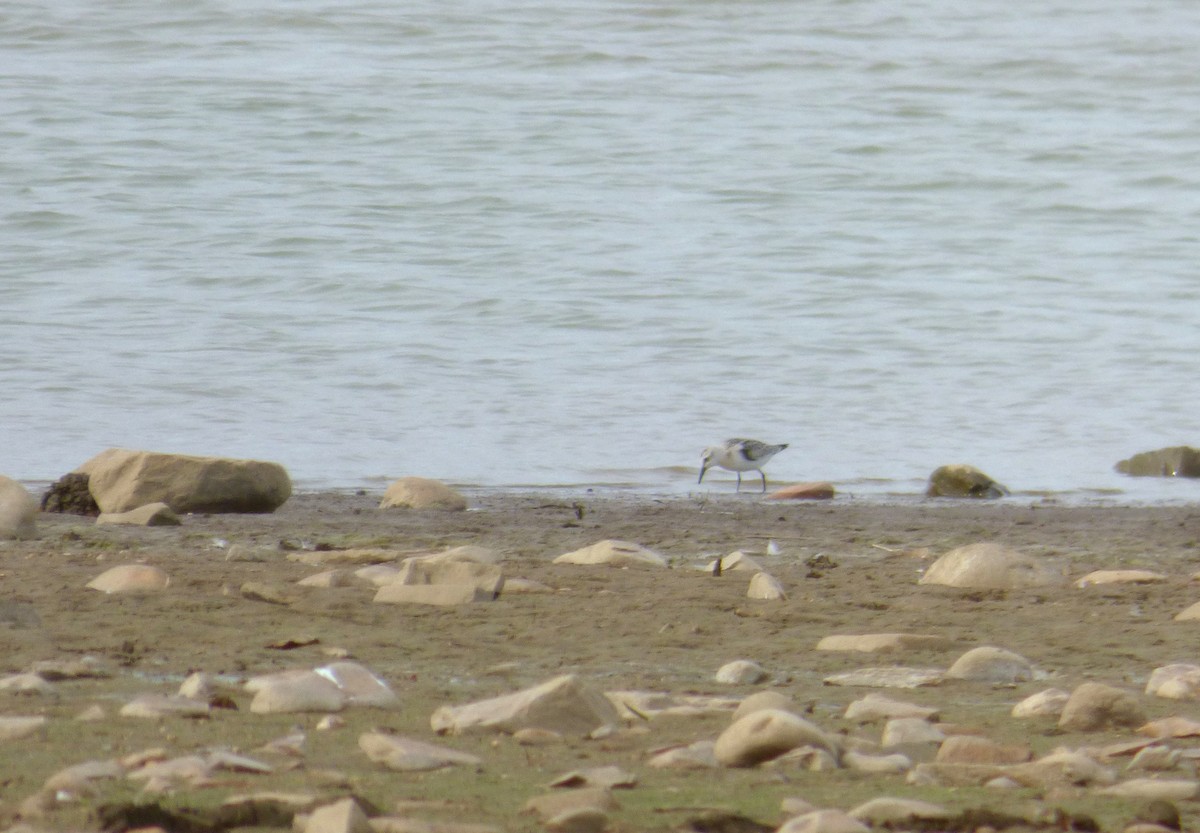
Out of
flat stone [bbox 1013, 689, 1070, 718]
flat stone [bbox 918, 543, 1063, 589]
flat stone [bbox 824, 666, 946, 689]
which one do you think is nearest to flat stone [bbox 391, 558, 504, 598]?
flat stone [bbox 824, 666, 946, 689]

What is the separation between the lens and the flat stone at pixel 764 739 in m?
2.87

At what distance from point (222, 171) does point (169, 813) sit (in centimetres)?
1270

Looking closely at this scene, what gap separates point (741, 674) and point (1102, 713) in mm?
723

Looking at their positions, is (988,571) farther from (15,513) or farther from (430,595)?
(15,513)

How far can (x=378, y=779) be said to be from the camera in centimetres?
271

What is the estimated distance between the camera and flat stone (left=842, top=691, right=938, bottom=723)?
328 cm

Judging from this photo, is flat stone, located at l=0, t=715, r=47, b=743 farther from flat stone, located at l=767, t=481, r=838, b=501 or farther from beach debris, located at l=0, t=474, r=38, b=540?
flat stone, located at l=767, t=481, r=838, b=501

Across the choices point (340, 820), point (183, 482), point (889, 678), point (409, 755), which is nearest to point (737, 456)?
point (183, 482)

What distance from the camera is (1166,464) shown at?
790 cm

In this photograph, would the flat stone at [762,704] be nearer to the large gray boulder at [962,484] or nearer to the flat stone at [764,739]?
the flat stone at [764,739]

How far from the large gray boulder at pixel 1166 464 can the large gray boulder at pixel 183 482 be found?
11.7ft

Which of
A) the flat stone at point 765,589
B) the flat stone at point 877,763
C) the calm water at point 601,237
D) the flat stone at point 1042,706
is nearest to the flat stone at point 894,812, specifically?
the flat stone at point 877,763

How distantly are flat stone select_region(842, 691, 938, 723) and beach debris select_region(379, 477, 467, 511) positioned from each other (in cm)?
337

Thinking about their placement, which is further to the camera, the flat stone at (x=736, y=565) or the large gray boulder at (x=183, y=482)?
the large gray boulder at (x=183, y=482)
